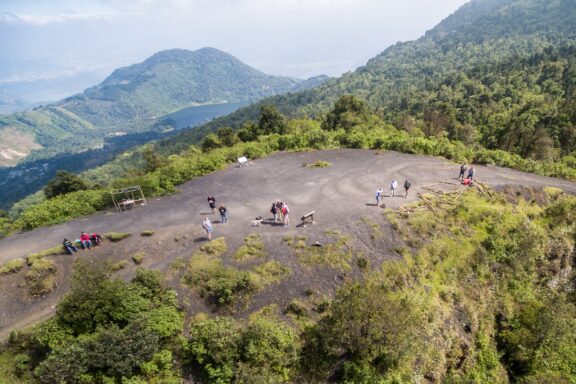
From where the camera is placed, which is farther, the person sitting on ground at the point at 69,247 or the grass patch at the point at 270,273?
the person sitting on ground at the point at 69,247

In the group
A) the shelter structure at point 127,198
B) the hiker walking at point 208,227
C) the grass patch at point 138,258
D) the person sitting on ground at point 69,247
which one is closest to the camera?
the grass patch at point 138,258

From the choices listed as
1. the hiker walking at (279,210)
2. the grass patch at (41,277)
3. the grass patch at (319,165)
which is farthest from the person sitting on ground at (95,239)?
the grass patch at (319,165)

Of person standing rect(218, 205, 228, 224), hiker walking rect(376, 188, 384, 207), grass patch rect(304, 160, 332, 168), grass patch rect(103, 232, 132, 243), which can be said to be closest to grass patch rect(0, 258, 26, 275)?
grass patch rect(103, 232, 132, 243)

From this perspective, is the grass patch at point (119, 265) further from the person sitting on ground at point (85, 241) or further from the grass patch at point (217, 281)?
the grass patch at point (217, 281)

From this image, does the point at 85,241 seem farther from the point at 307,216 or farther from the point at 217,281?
the point at 307,216

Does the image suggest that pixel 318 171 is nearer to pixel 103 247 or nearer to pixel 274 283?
pixel 274 283

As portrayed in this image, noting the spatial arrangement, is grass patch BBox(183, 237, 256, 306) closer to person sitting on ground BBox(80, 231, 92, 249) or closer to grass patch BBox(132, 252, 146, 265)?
grass patch BBox(132, 252, 146, 265)
